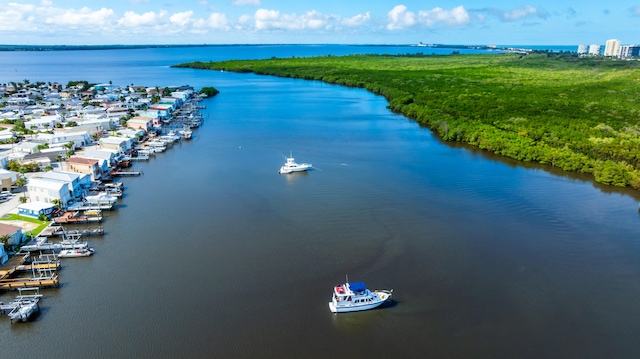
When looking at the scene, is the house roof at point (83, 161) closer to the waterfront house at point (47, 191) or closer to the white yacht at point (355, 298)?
the waterfront house at point (47, 191)

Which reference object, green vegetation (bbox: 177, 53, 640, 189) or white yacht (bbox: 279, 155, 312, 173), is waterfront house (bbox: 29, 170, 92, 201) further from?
green vegetation (bbox: 177, 53, 640, 189)

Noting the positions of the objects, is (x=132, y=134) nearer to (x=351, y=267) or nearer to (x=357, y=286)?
(x=351, y=267)

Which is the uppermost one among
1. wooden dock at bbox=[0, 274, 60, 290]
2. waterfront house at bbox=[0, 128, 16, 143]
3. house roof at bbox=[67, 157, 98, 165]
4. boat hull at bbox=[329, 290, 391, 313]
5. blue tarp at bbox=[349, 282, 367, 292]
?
waterfront house at bbox=[0, 128, 16, 143]

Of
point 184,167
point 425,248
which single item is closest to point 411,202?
point 425,248

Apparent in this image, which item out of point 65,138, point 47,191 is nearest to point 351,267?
point 47,191

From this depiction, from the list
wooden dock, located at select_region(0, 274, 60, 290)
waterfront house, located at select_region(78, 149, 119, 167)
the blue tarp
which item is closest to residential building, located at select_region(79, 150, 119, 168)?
waterfront house, located at select_region(78, 149, 119, 167)

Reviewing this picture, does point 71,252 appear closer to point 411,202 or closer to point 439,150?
point 411,202

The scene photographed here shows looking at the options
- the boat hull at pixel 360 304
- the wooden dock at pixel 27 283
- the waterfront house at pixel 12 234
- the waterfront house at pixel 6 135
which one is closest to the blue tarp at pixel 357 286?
the boat hull at pixel 360 304
